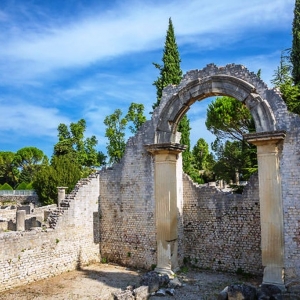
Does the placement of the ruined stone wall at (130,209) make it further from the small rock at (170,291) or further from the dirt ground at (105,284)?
the small rock at (170,291)

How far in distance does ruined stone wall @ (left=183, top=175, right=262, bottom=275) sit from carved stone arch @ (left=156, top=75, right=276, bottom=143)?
2.27 meters

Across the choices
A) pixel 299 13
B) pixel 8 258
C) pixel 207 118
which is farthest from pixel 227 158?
pixel 8 258

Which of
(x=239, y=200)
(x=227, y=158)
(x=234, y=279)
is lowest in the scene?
(x=234, y=279)

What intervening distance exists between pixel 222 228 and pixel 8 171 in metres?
72.8

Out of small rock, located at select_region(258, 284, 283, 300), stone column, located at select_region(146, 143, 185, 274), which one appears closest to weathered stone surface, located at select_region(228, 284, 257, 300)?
small rock, located at select_region(258, 284, 283, 300)

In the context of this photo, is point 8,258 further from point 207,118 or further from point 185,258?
point 207,118

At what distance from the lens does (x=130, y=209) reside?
14.8 metres

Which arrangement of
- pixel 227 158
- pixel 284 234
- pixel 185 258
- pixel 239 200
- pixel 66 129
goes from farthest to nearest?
pixel 66 129
pixel 227 158
pixel 185 258
pixel 239 200
pixel 284 234

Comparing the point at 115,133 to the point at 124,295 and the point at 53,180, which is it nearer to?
the point at 53,180

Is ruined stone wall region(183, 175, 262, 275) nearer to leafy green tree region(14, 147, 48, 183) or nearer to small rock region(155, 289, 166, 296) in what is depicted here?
small rock region(155, 289, 166, 296)

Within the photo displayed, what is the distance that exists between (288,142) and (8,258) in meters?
9.75

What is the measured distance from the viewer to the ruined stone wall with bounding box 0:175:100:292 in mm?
11984

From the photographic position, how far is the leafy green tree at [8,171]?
77.2m

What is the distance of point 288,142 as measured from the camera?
1132 centimetres
